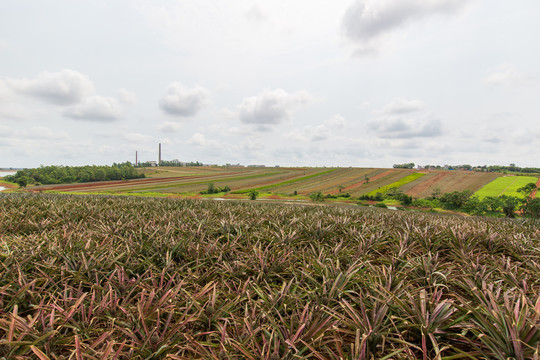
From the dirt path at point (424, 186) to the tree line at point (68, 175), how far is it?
87.1m

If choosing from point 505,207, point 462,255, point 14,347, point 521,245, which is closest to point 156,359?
point 14,347

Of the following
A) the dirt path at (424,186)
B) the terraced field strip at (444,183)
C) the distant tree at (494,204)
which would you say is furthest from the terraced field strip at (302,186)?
the distant tree at (494,204)

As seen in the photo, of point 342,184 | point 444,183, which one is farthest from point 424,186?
point 342,184

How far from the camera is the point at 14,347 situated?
167 centimetres

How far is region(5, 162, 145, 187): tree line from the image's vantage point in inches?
2788

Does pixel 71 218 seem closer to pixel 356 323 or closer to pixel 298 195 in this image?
pixel 356 323

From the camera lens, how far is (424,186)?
5909 cm

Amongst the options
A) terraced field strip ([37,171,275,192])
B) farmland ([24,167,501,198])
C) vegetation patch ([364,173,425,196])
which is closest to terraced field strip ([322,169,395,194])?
farmland ([24,167,501,198])

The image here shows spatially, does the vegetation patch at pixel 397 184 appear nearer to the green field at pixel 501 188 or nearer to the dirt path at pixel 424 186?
the dirt path at pixel 424 186

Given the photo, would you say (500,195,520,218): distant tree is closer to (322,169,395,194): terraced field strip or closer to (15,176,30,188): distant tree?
(322,169,395,194): terraced field strip

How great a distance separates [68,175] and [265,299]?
9973 centimetres

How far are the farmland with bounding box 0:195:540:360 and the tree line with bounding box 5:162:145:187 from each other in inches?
3449

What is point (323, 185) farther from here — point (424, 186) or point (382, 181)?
point (424, 186)

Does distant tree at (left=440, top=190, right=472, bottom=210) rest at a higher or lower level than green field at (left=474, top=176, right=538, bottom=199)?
lower
